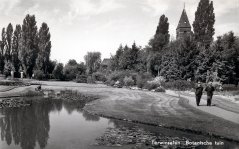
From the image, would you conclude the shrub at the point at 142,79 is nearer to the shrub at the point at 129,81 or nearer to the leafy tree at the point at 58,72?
the shrub at the point at 129,81

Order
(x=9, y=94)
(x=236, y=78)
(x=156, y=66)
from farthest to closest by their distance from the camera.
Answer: (x=156, y=66)
(x=236, y=78)
(x=9, y=94)

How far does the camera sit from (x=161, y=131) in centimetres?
1520

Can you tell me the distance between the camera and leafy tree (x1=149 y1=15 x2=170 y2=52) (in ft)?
234

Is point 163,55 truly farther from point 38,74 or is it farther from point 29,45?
point 29,45

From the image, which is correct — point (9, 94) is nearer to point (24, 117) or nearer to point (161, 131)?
point (24, 117)

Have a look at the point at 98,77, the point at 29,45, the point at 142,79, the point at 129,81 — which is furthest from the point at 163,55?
the point at 29,45

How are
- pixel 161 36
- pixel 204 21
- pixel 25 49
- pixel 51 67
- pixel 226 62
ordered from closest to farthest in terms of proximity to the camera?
pixel 226 62
pixel 204 21
pixel 25 49
pixel 161 36
pixel 51 67

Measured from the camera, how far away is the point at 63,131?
15312mm

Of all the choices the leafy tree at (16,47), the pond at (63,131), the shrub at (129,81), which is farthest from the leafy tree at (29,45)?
the pond at (63,131)

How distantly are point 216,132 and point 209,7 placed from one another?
53.7 m

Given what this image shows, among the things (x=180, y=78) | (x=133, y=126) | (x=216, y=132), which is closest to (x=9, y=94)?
(x=133, y=126)

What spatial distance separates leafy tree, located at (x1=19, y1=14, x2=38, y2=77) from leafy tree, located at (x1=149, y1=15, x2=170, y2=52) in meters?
30.9

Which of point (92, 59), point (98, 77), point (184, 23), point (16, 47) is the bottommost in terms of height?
point (98, 77)

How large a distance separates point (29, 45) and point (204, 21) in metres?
42.4
